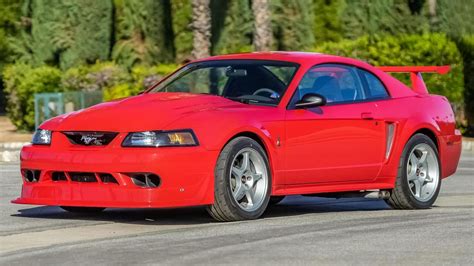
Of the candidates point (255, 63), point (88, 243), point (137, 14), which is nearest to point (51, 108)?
point (137, 14)

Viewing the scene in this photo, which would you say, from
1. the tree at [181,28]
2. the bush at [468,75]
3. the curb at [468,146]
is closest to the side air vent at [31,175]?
the curb at [468,146]

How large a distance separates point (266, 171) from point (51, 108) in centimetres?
2048

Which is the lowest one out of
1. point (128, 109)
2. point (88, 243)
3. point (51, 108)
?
point (51, 108)

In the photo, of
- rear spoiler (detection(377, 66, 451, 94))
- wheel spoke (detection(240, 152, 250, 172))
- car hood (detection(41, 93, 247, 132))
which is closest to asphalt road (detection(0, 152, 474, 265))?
wheel spoke (detection(240, 152, 250, 172))

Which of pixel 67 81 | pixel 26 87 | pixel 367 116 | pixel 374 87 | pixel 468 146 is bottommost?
pixel 468 146

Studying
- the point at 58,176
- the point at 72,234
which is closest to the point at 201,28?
the point at 58,176

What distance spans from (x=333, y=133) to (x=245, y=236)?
83.3 inches

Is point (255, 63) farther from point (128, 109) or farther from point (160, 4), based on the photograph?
point (160, 4)

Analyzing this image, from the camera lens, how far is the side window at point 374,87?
12.0 m

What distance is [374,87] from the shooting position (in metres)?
12.1

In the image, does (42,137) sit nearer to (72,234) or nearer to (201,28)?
(72,234)

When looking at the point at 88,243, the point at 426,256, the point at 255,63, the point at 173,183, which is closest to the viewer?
the point at 426,256

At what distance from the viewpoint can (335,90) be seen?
1162 centimetres

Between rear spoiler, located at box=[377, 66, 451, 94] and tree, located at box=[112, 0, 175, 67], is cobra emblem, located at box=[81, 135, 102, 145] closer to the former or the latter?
rear spoiler, located at box=[377, 66, 451, 94]
